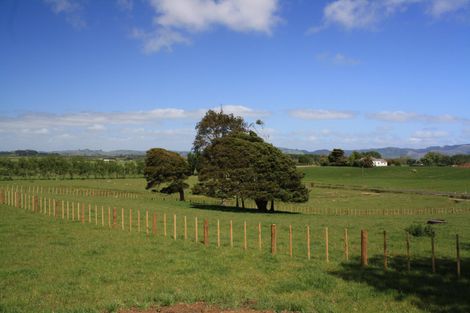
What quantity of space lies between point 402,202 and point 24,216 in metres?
60.9

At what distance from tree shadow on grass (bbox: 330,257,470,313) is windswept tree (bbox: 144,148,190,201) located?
4804cm

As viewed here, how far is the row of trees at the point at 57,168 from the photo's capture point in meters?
118

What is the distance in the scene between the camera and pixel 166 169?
211 ft

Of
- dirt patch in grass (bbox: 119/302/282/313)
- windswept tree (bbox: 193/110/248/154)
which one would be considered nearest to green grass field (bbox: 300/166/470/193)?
windswept tree (bbox: 193/110/248/154)

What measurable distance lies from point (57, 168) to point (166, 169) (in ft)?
230

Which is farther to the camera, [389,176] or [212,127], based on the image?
[389,176]

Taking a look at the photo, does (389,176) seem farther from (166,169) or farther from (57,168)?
(57,168)

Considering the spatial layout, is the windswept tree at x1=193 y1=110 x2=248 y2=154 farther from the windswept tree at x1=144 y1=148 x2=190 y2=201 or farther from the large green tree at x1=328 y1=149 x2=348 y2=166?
the large green tree at x1=328 y1=149 x2=348 y2=166

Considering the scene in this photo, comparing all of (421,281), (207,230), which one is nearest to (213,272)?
(207,230)

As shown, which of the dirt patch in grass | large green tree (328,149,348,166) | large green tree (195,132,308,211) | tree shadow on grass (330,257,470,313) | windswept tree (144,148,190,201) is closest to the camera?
the dirt patch in grass

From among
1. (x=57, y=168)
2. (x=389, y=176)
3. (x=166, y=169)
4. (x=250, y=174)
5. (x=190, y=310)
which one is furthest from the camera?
(x=389, y=176)

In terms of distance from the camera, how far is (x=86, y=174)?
12756 cm

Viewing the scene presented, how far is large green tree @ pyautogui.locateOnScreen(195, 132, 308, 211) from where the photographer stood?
49875 millimetres

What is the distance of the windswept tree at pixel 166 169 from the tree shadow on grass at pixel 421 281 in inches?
1891
